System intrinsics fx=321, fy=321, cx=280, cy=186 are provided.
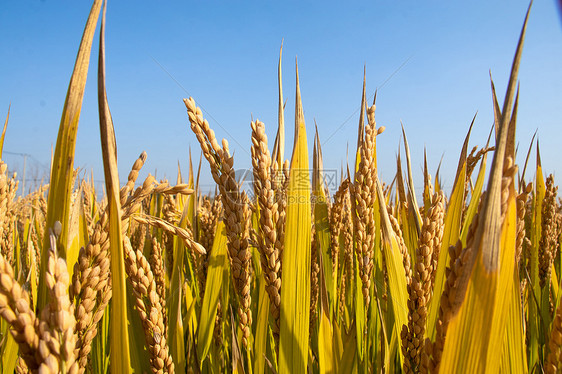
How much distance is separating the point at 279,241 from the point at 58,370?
0.48m

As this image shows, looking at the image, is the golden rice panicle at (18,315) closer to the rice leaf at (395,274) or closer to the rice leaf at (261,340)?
the rice leaf at (261,340)

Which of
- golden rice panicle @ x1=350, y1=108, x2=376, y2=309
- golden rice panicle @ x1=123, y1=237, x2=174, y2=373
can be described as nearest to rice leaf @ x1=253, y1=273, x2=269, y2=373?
golden rice panicle @ x1=123, y1=237, x2=174, y2=373

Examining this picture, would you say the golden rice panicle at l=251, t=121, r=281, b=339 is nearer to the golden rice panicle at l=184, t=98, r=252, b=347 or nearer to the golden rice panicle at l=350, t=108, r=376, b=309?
the golden rice panicle at l=184, t=98, r=252, b=347

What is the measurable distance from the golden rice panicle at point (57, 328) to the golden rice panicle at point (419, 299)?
705 millimetres

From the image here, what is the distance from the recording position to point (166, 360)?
0.79m

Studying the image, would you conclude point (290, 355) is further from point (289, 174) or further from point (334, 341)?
point (289, 174)

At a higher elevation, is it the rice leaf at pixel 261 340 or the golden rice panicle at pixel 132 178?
the golden rice panicle at pixel 132 178

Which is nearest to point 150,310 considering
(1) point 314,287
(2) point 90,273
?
(2) point 90,273

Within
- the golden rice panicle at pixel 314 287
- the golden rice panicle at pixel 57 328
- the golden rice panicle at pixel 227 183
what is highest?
the golden rice panicle at pixel 227 183

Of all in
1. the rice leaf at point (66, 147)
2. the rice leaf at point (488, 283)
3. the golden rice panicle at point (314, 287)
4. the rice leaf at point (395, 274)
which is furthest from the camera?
the golden rice panicle at point (314, 287)

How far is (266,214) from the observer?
30.1 inches

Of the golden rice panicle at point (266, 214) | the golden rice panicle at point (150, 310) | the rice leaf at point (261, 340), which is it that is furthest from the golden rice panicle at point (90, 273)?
the rice leaf at point (261, 340)

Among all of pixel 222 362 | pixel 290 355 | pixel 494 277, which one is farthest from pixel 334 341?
pixel 494 277

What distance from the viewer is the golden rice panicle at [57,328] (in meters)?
0.44
